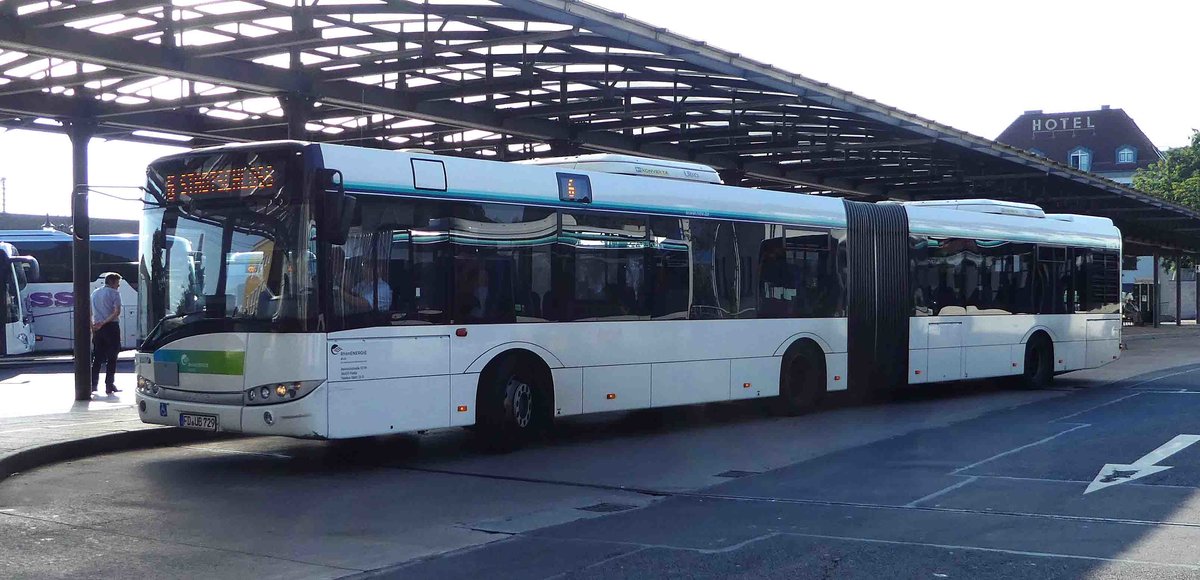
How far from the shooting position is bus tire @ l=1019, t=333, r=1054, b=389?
67.1ft

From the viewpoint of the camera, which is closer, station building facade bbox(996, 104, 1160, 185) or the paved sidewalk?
the paved sidewalk

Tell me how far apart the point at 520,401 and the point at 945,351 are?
8619mm

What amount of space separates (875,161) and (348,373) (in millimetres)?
17856

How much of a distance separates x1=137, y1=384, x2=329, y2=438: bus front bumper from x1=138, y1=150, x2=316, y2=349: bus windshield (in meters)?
0.64

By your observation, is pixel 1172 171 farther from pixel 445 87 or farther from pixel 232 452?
pixel 232 452

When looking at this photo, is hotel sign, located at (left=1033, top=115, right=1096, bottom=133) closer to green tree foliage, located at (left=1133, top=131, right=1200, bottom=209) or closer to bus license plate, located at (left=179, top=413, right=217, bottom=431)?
green tree foliage, located at (left=1133, top=131, right=1200, bottom=209)

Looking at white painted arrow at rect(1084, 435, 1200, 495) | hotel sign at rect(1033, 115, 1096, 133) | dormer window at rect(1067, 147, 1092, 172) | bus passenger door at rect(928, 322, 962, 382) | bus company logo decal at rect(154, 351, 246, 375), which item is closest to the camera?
white painted arrow at rect(1084, 435, 1200, 495)

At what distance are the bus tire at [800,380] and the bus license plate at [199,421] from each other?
7484 millimetres

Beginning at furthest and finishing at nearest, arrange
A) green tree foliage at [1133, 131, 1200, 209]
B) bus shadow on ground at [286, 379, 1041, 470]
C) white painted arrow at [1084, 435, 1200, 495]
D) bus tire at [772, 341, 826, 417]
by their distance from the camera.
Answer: green tree foliage at [1133, 131, 1200, 209]
bus tire at [772, 341, 826, 417]
bus shadow on ground at [286, 379, 1041, 470]
white painted arrow at [1084, 435, 1200, 495]

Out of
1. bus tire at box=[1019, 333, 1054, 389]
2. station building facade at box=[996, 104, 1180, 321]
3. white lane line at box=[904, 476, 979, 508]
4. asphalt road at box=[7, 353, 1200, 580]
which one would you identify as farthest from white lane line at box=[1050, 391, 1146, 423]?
station building facade at box=[996, 104, 1180, 321]

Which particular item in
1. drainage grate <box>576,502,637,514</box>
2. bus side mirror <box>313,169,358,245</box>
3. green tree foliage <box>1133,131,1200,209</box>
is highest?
green tree foliage <box>1133,131,1200,209</box>

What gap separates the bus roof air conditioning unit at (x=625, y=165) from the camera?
14000 millimetres

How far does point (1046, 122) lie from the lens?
4023 inches

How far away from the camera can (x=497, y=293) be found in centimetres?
1216
